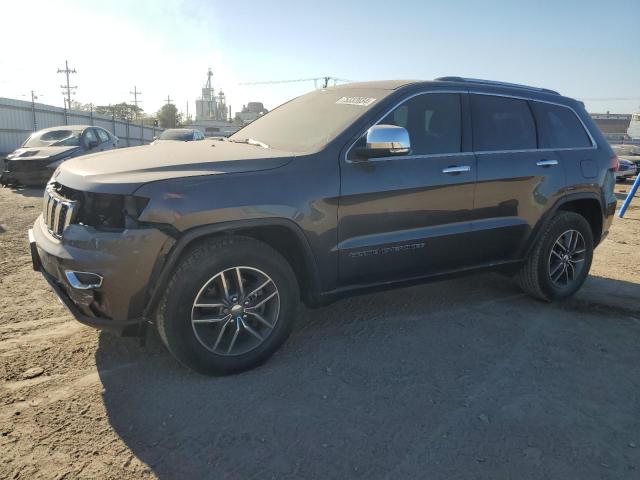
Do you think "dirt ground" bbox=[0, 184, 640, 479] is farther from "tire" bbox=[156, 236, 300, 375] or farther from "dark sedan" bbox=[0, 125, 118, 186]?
"dark sedan" bbox=[0, 125, 118, 186]

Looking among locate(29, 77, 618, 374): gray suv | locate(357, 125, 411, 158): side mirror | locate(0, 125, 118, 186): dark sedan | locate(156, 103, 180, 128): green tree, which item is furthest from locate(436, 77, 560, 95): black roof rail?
locate(156, 103, 180, 128): green tree

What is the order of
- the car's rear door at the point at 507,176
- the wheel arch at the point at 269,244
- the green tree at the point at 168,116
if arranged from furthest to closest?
1. the green tree at the point at 168,116
2. the car's rear door at the point at 507,176
3. the wheel arch at the point at 269,244

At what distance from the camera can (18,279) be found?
4.83 metres

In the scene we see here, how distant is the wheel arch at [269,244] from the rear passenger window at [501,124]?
5.94 ft

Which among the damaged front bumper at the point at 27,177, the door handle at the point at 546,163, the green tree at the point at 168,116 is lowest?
the damaged front bumper at the point at 27,177

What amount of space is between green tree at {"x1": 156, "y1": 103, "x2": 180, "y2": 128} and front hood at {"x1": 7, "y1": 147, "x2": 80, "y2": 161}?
7073 cm

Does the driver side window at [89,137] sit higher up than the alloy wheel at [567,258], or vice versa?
the driver side window at [89,137]

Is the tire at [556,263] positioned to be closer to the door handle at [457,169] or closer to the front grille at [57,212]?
the door handle at [457,169]

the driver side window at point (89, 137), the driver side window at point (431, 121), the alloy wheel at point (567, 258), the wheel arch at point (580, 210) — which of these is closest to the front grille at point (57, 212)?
the driver side window at point (431, 121)

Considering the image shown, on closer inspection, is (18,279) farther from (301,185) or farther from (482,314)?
(482,314)

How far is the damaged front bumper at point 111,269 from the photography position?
2.75m

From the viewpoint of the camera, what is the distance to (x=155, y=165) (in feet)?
9.89

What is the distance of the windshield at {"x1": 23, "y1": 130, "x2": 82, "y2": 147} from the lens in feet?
39.1

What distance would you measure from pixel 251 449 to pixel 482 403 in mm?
1399
